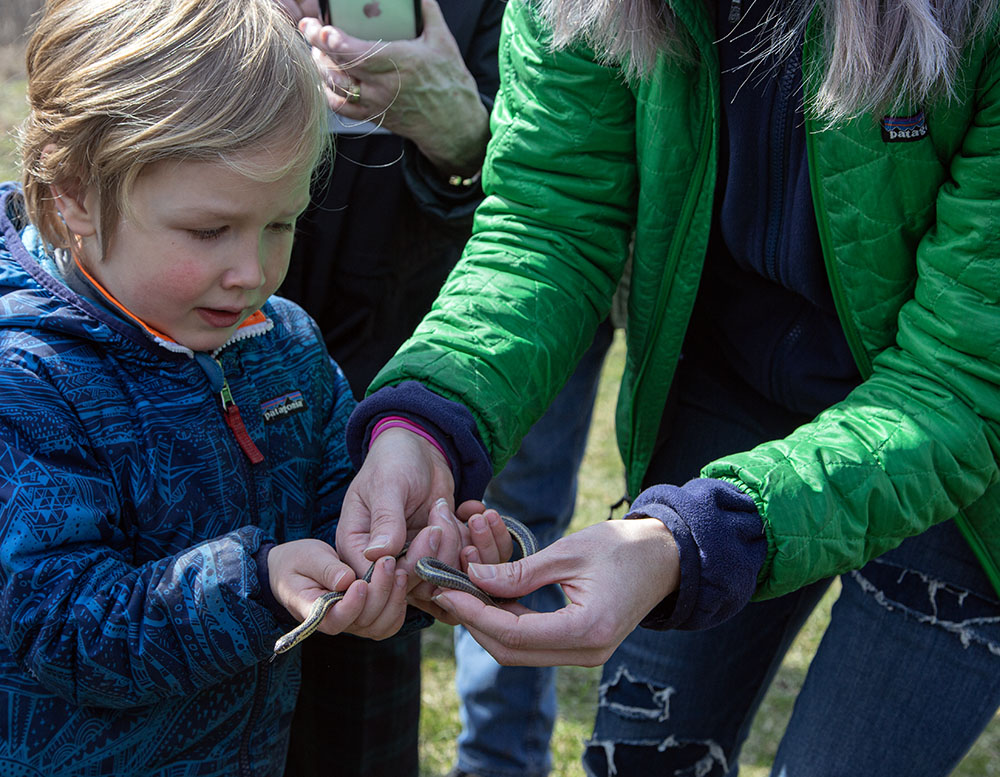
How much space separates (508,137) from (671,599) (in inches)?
35.6

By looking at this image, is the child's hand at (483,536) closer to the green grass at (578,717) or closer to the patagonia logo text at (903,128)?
the patagonia logo text at (903,128)

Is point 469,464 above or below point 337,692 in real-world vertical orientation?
above

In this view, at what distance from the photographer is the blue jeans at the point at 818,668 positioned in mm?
2033

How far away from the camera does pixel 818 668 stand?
85.3 inches

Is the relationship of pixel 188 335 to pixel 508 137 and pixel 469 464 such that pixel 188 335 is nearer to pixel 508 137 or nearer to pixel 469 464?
pixel 469 464

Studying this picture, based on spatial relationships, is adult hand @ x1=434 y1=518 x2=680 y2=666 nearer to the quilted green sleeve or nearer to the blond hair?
the quilted green sleeve

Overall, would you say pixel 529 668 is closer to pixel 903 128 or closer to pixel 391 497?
pixel 391 497

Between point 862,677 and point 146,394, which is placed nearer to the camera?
point 146,394

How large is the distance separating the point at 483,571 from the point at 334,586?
229 mm

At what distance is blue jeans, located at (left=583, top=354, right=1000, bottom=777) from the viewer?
80.0 inches

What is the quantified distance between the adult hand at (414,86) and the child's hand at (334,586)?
3.31ft

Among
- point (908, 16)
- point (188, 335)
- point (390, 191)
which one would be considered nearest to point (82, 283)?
point (188, 335)

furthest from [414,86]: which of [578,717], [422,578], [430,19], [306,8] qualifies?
[578,717]

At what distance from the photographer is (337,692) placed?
2469 millimetres
